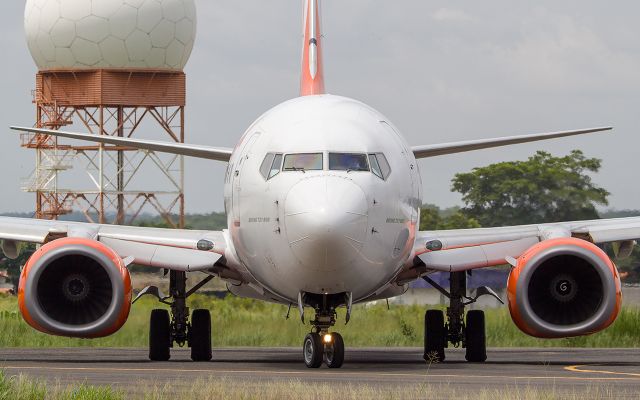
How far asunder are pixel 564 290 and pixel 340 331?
12.1 m

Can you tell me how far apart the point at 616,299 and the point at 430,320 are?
3945 mm

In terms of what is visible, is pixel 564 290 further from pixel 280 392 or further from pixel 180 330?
pixel 280 392

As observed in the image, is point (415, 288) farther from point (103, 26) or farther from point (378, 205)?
point (378, 205)

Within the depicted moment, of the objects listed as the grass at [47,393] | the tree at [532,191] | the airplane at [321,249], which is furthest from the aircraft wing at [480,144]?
the tree at [532,191]

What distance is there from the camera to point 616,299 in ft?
80.3

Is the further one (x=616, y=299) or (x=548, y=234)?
(x=548, y=234)

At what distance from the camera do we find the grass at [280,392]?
56.9 feet

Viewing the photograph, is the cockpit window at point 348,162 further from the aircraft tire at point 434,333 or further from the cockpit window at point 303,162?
the aircraft tire at point 434,333

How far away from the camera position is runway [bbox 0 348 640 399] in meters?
21.0

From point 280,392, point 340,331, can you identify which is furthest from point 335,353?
point 340,331

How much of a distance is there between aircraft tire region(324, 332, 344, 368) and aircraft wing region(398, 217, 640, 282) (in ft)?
8.72

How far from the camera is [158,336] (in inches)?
1087

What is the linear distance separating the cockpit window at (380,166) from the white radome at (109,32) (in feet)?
139

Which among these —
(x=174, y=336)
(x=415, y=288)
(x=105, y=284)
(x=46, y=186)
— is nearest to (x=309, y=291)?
(x=105, y=284)
